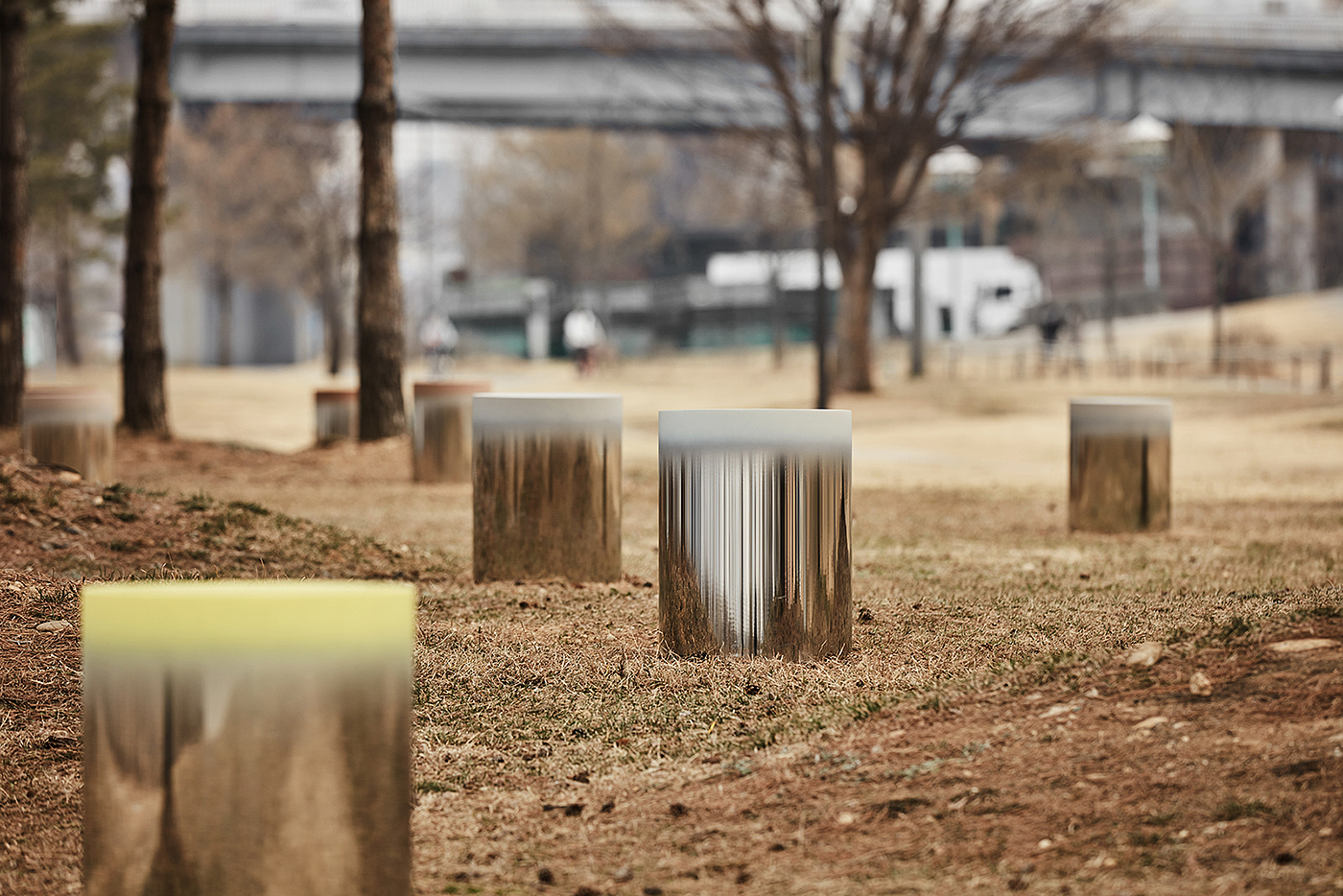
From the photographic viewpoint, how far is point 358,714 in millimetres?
3270

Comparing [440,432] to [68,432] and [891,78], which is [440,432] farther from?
[891,78]

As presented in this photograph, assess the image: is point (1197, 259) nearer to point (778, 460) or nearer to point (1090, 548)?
point (1090, 548)

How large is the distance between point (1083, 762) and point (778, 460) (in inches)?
67.2

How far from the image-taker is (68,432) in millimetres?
12961

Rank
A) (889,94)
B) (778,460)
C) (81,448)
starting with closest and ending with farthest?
(778,460), (81,448), (889,94)

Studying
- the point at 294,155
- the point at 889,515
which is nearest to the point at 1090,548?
the point at 889,515

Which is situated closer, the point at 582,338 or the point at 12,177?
the point at 12,177

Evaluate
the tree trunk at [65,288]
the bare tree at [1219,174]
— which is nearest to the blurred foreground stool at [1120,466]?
the bare tree at [1219,174]

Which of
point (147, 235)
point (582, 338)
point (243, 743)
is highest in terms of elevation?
point (147, 235)

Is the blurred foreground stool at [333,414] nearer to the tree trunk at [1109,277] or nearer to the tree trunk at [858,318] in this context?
the tree trunk at [858,318]

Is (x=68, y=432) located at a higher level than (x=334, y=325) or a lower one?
lower

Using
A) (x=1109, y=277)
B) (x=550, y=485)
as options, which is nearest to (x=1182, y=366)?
(x=1109, y=277)

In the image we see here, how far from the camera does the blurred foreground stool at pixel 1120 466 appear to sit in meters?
10.2

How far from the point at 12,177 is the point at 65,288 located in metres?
31.1
